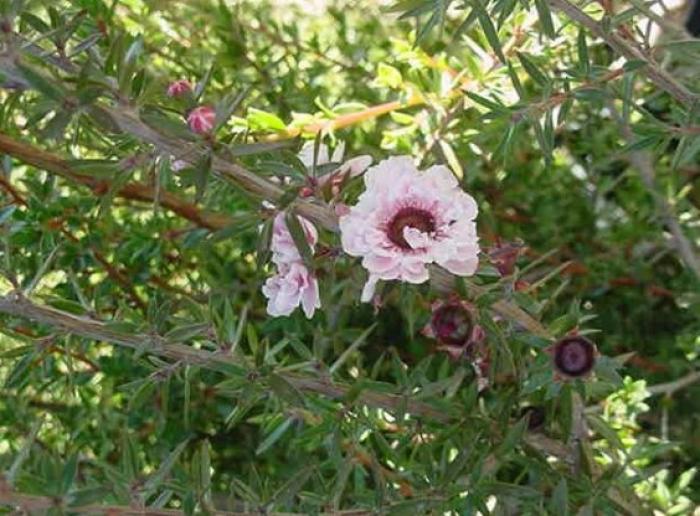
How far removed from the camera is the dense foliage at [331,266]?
0.79m

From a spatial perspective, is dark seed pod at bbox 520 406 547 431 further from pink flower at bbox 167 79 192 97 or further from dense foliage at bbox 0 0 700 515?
pink flower at bbox 167 79 192 97

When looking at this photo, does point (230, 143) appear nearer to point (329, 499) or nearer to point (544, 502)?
point (329, 499)

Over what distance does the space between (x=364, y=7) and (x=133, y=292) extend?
56cm

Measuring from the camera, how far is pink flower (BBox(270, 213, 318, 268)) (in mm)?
769

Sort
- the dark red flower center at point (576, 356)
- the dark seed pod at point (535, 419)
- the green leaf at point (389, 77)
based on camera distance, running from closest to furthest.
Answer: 1. the dark red flower center at point (576, 356)
2. the dark seed pod at point (535, 419)
3. the green leaf at point (389, 77)

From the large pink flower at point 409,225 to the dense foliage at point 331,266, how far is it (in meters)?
0.04

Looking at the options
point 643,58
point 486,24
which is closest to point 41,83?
point 486,24

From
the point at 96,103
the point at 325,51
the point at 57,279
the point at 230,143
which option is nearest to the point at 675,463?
the point at 325,51

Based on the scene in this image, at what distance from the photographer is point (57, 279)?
1297 mm

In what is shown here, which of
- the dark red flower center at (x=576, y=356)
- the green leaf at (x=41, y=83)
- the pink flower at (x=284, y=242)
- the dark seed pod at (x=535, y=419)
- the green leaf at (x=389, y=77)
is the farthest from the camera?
the green leaf at (x=389, y=77)

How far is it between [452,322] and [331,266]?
0.09 meters

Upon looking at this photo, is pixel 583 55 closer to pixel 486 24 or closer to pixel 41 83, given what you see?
pixel 486 24

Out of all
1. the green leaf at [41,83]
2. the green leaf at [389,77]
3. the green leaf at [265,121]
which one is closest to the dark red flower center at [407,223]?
the green leaf at [41,83]

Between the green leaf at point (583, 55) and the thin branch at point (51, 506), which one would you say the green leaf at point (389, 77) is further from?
the thin branch at point (51, 506)
